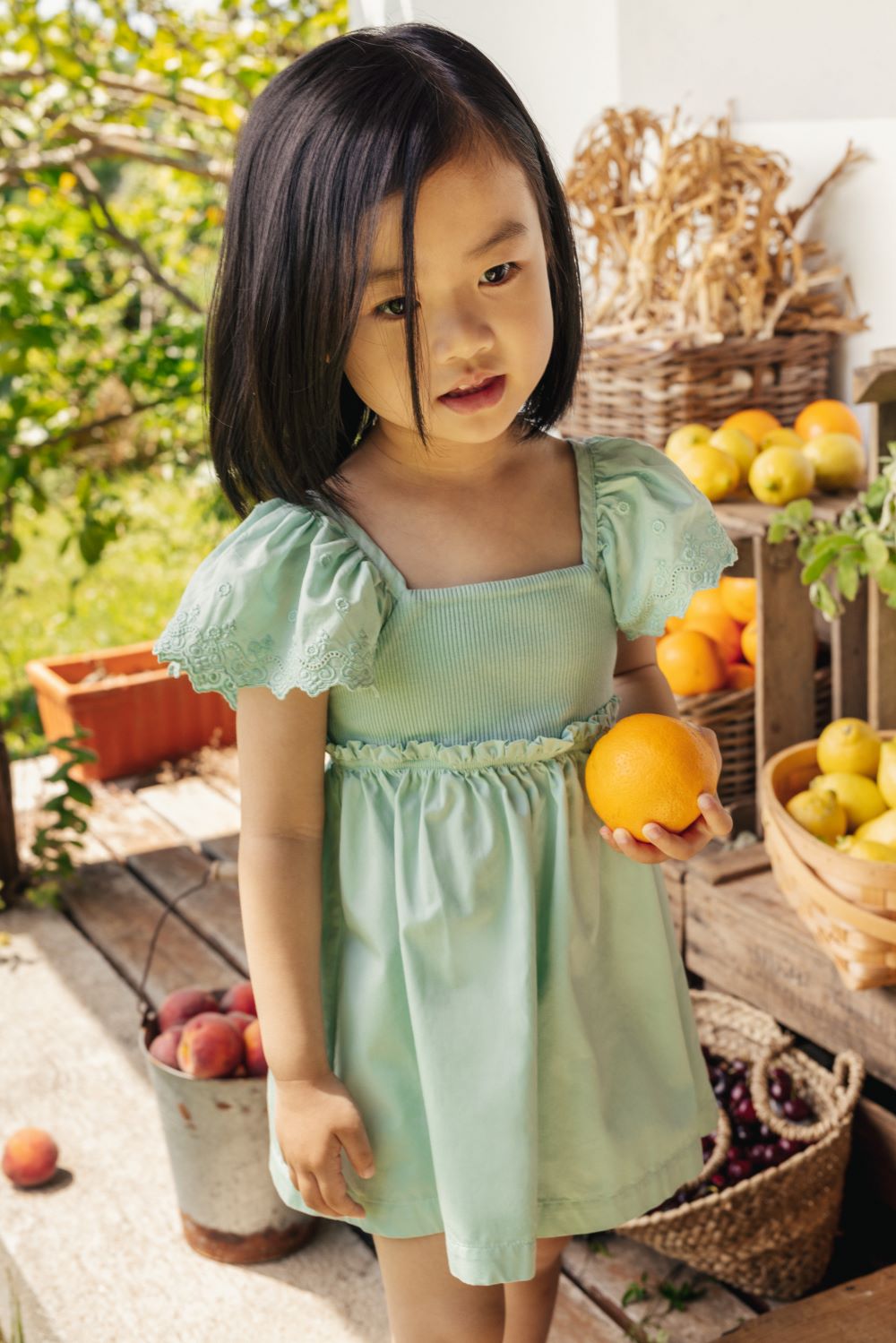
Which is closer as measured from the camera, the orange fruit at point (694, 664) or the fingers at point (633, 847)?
the fingers at point (633, 847)

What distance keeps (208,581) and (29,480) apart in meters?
2.66

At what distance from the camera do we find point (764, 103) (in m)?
2.75

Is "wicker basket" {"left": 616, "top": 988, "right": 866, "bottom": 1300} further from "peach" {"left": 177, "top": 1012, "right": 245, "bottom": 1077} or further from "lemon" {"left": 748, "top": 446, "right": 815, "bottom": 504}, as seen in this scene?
"lemon" {"left": 748, "top": 446, "right": 815, "bottom": 504}

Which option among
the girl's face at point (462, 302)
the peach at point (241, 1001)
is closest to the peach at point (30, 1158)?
the peach at point (241, 1001)

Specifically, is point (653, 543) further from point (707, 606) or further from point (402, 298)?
point (707, 606)

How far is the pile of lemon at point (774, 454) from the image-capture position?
2.26 m

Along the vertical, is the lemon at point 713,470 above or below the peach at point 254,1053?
above

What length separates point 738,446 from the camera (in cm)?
233

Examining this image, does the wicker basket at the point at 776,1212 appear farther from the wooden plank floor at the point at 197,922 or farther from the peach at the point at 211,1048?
the peach at the point at 211,1048

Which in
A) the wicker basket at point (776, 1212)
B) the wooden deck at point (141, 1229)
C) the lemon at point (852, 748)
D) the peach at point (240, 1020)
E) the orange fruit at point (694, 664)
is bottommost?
the wooden deck at point (141, 1229)

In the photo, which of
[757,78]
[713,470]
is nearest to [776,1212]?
[713,470]

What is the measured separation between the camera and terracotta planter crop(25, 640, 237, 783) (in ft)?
13.1

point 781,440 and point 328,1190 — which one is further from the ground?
point 781,440

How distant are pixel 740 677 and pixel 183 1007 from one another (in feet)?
3.64
